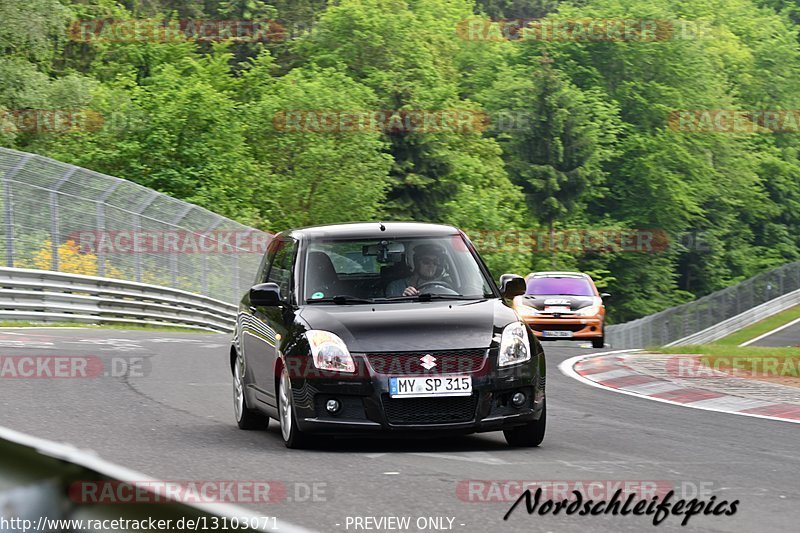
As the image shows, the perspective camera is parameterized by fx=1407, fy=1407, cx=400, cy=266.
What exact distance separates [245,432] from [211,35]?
70.0 m

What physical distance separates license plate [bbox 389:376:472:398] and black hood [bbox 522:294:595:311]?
18576 mm

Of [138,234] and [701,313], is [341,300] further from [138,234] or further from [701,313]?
[701,313]

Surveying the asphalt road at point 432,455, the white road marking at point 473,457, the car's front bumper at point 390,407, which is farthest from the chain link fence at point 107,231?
the white road marking at point 473,457

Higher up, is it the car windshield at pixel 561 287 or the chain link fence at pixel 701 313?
the car windshield at pixel 561 287

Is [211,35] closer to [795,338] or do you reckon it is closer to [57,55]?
[57,55]

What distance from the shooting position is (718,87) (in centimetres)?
8612

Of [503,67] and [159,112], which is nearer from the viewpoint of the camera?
[159,112]

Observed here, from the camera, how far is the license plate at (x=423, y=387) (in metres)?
8.95

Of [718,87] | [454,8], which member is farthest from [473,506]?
[454,8]

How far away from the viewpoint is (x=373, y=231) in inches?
411

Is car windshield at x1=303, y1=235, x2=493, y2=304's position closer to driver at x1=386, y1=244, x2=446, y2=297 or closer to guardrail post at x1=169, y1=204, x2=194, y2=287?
driver at x1=386, y1=244, x2=446, y2=297

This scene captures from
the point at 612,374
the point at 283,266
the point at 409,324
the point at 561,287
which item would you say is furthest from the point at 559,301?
the point at 409,324

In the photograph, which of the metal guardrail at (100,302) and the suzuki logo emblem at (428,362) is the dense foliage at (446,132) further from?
the suzuki logo emblem at (428,362)

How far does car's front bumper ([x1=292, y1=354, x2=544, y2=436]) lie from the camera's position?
8969 mm
